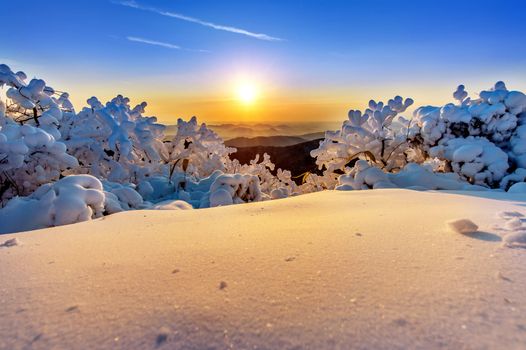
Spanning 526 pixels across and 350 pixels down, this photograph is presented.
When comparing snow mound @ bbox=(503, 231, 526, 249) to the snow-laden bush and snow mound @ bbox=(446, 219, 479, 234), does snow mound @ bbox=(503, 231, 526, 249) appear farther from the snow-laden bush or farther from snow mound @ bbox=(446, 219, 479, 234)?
the snow-laden bush

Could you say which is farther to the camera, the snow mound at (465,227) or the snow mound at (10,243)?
the snow mound at (10,243)

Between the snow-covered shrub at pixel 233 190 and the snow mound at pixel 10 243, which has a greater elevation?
the snow mound at pixel 10 243

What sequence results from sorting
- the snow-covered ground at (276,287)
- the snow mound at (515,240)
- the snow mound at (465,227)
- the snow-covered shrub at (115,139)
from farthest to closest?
the snow-covered shrub at (115,139) → the snow mound at (465,227) → the snow mound at (515,240) → the snow-covered ground at (276,287)

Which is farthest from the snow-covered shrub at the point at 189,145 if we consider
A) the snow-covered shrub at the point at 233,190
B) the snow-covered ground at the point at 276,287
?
the snow-covered ground at the point at 276,287

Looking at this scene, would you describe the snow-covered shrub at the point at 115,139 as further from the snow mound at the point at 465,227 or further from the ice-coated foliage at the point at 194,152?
the snow mound at the point at 465,227

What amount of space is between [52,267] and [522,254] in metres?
1.55

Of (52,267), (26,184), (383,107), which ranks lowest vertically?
(26,184)

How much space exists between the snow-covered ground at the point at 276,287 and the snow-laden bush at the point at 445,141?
2.28 meters

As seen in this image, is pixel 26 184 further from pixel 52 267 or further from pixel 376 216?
pixel 376 216

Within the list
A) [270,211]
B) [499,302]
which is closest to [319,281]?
[499,302]

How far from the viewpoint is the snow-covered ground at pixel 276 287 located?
73 cm

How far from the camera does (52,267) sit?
3.92 feet

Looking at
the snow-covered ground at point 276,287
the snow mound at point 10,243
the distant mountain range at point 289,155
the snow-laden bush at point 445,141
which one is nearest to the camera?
the snow-covered ground at point 276,287

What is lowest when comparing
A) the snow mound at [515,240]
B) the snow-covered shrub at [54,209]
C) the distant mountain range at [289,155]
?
the distant mountain range at [289,155]
